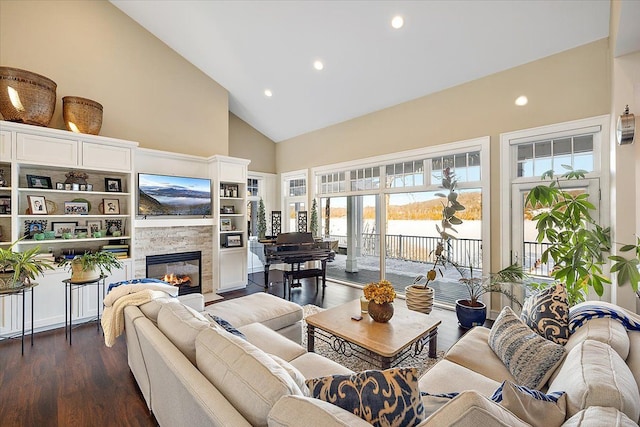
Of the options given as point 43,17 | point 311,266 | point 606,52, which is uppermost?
point 43,17

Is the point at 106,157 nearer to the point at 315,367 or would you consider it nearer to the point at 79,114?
the point at 79,114

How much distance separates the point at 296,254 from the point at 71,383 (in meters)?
3.25

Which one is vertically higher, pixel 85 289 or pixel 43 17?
pixel 43 17

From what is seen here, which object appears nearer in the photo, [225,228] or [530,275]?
[530,275]

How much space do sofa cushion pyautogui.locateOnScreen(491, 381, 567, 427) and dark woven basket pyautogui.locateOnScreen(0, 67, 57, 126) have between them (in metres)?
5.22

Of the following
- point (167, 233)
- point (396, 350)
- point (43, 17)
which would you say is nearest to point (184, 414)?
point (396, 350)

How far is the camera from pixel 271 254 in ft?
16.9

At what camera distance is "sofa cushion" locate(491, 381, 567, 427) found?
0.96 meters

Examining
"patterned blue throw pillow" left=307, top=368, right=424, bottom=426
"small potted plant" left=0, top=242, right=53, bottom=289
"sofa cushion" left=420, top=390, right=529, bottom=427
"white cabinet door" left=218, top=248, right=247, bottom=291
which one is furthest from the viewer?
"white cabinet door" left=218, top=248, right=247, bottom=291

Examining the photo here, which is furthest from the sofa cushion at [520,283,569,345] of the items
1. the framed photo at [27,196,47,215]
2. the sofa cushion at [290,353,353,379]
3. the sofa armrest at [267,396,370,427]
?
the framed photo at [27,196,47,215]

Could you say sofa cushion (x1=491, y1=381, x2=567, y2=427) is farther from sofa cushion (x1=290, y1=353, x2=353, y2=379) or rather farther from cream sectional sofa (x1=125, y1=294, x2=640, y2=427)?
sofa cushion (x1=290, y1=353, x2=353, y2=379)

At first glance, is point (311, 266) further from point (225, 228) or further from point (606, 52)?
point (606, 52)

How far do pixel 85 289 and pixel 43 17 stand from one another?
3.84 metres

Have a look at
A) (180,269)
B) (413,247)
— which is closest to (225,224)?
(180,269)
